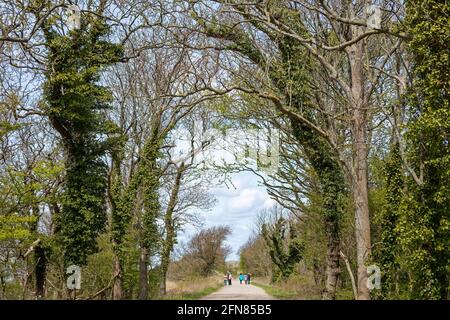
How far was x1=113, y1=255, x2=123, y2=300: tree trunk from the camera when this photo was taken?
20.7m

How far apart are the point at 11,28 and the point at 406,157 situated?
39.1 feet

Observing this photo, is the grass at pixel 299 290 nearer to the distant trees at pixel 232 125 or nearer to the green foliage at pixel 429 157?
the distant trees at pixel 232 125

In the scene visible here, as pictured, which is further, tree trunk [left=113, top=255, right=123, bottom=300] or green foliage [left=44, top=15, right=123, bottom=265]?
tree trunk [left=113, top=255, right=123, bottom=300]

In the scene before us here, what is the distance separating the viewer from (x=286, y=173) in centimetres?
2091

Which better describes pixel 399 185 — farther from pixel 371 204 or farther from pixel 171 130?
pixel 171 130

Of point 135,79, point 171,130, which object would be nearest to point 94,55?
point 135,79

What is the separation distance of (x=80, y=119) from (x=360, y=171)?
1119 cm

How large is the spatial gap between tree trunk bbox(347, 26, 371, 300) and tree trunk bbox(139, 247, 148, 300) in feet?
36.2

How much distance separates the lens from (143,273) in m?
21.5

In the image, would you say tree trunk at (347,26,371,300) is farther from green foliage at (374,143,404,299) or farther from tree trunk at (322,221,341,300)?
tree trunk at (322,221,341,300)

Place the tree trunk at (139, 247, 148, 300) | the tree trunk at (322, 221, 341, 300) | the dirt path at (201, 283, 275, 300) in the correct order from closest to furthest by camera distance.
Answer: the tree trunk at (322, 221, 341, 300), the dirt path at (201, 283, 275, 300), the tree trunk at (139, 247, 148, 300)

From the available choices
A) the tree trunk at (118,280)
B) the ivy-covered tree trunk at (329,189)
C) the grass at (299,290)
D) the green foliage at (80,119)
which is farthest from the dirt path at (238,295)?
the green foliage at (80,119)

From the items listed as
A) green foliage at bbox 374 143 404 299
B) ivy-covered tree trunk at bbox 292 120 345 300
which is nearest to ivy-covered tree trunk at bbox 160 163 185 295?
ivy-covered tree trunk at bbox 292 120 345 300

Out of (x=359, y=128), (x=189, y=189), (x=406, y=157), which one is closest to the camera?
(x=406, y=157)
